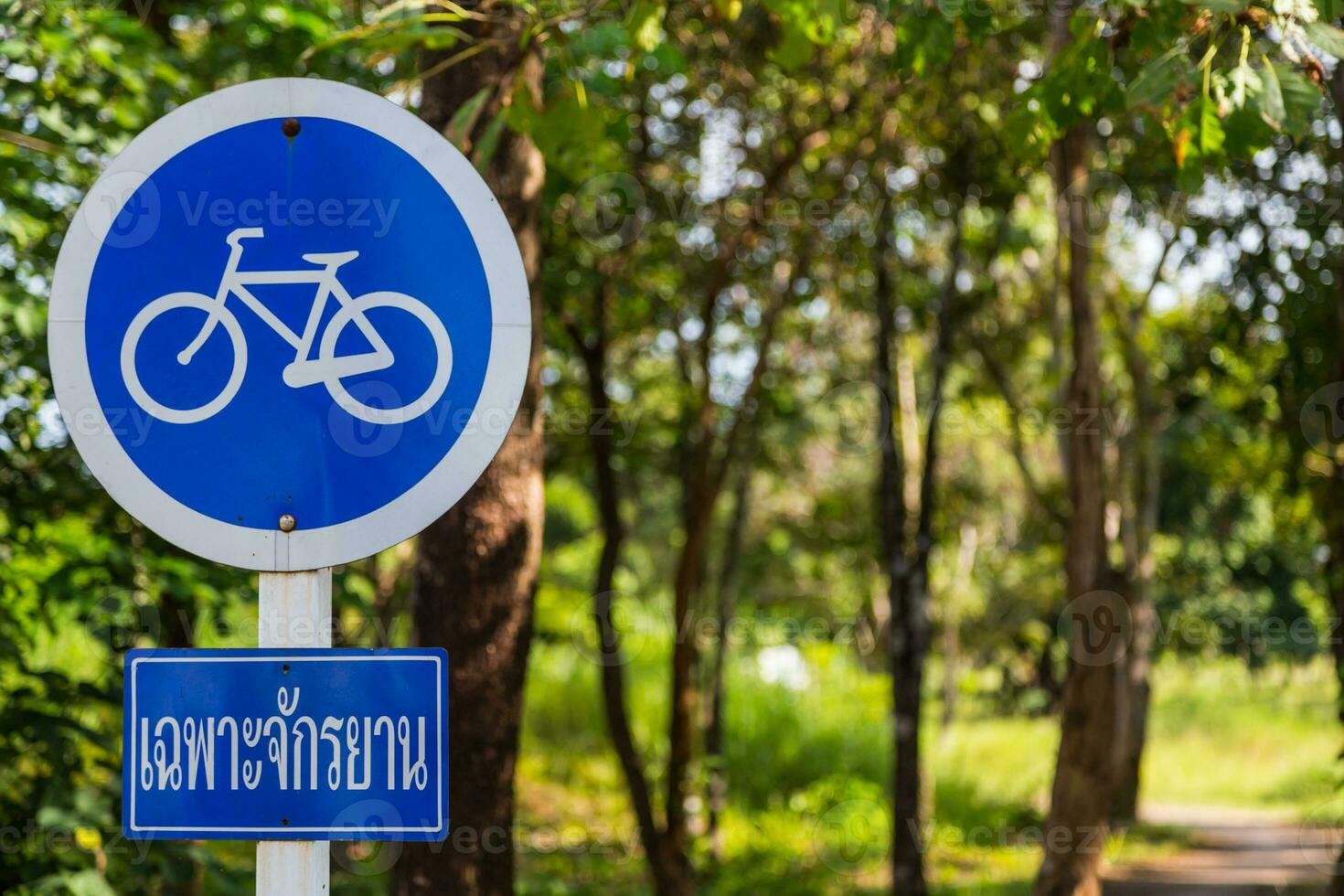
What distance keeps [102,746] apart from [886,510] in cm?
534

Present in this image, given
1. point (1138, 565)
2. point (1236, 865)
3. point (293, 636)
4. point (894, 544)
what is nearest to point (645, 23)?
point (293, 636)

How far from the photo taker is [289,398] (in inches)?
69.9

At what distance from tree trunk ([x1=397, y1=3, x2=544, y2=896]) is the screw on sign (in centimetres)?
175

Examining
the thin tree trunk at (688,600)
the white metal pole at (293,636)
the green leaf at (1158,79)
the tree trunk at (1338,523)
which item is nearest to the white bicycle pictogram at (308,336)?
the white metal pole at (293,636)

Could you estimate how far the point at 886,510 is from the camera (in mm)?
8352

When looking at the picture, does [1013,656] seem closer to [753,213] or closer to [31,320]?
[753,213]

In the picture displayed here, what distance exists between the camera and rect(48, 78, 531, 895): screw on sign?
1747 millimetres

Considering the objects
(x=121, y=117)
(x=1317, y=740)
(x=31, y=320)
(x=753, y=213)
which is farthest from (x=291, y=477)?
(x=1317, y=740)

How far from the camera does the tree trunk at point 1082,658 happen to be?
21.8 ft

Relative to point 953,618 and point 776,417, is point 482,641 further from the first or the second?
point 953,618

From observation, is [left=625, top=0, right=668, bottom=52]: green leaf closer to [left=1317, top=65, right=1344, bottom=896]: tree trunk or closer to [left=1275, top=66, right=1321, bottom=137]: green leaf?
[left=1275, top=66, right=1321, bottom=137]: green leaf

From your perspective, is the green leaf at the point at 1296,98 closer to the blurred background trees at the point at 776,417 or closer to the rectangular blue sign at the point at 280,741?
the blurred background trees at the point at 776,417

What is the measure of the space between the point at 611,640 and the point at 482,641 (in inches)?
160

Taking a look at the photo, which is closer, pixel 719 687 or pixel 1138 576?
pixel 719 687
